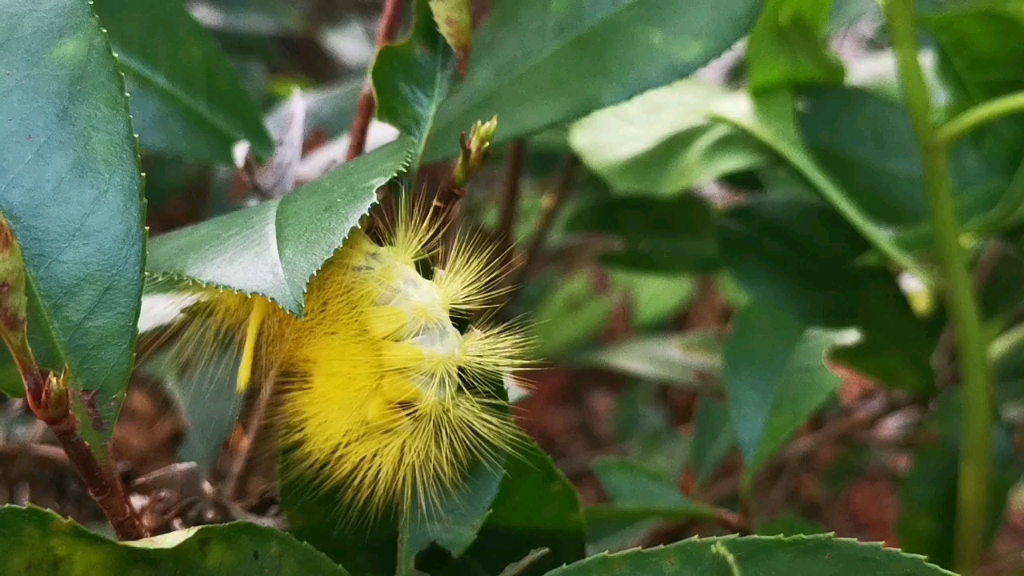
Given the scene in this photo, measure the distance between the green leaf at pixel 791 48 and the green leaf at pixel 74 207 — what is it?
436mm

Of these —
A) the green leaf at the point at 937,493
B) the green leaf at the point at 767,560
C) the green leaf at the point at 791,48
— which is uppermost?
the green leaf at the point at 791,48

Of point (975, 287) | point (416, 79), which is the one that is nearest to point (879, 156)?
point (975, 287)

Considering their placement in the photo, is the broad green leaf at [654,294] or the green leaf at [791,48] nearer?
the green leaf at [791,48]

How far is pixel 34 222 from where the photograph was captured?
1.28ft

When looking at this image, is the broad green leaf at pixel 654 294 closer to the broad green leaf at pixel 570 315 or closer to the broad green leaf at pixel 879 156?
the broad green leaf at pixel 570 315

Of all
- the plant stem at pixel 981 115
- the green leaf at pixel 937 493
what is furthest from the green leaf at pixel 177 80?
the green leaf at pixel 937 493

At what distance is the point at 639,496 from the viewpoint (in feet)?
2.17

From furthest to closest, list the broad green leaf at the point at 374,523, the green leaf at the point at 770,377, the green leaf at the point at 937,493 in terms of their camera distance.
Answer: the green leaf at the point at 937,493 → the green leaf at the point at 770,377 → the broad green leaf at the point at 374,523

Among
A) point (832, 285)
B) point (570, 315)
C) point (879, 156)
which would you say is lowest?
point (570, 315)

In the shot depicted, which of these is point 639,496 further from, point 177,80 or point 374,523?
point 177,80

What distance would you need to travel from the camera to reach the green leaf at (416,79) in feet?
1.57

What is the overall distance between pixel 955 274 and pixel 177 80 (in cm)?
59

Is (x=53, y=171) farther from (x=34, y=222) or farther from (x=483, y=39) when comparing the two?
(x=483, y=39)

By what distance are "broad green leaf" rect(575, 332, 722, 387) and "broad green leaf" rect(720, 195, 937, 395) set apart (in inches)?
9.5
